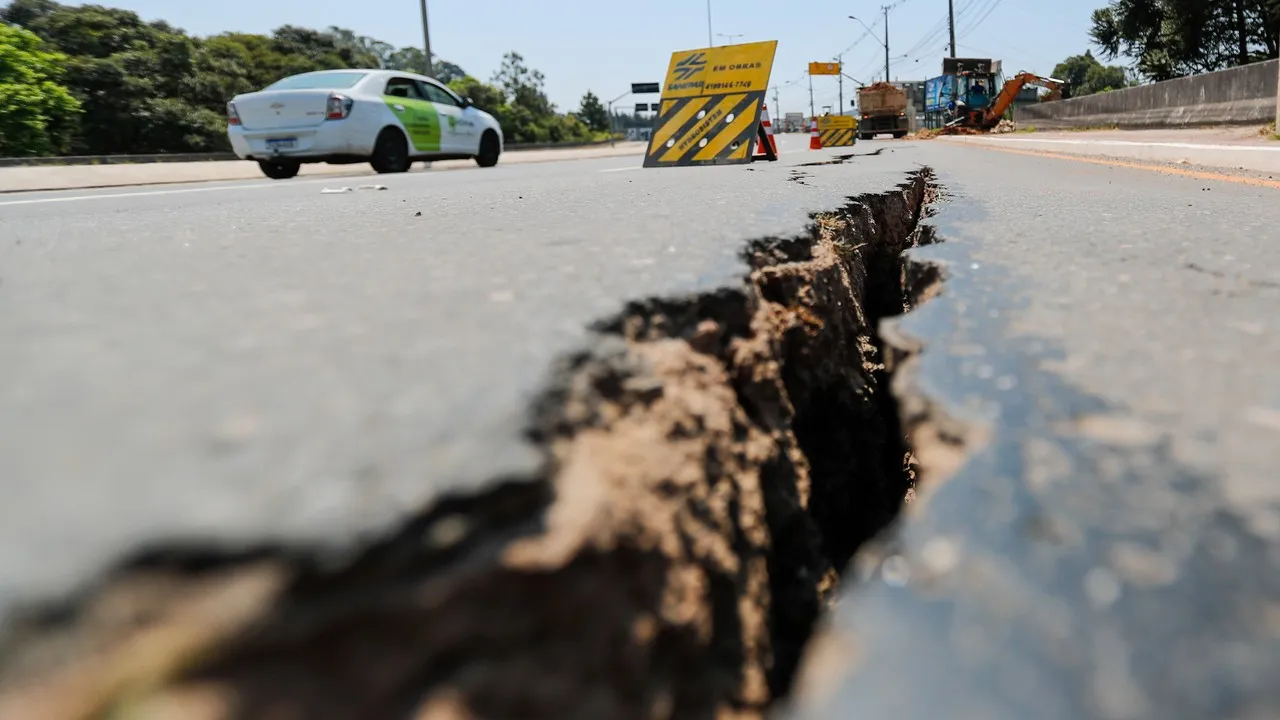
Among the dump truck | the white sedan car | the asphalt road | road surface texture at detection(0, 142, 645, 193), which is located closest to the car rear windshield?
the white sedan car

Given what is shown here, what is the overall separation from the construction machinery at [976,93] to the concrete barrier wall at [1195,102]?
185 inches

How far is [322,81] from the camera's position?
7.43 m

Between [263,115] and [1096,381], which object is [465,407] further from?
[263,115]

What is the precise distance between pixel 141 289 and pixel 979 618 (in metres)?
1.19

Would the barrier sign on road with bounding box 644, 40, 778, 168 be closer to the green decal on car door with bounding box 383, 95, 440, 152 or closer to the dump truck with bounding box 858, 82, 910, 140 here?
the green decal on car door with bounding box 383, 95, 440, 152

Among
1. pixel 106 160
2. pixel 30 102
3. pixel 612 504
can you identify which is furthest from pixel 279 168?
pixel 30 102

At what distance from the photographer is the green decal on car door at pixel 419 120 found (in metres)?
7.63

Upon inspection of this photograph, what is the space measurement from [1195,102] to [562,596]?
559 inches

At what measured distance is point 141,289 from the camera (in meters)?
1.11

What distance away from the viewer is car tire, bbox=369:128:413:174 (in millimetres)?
7509

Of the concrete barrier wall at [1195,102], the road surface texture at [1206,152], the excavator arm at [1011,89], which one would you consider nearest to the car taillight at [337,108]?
the road surface texture at [1206,152]

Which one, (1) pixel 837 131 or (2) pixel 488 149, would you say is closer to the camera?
(2) pixel 488 149

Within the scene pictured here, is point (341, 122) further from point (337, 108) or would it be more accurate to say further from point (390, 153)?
point (390, 153)

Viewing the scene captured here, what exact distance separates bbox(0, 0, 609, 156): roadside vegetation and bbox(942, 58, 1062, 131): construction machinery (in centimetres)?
2192
